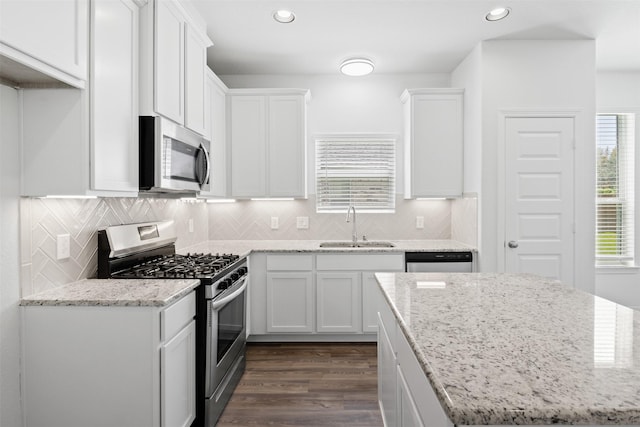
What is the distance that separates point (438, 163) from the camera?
379cm

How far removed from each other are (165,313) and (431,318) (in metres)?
1.18

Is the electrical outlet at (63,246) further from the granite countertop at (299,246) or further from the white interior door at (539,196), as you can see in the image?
the white interior door at (539,196)

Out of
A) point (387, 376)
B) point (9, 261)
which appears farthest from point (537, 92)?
point (9, 261)

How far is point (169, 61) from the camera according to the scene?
7.45 ft

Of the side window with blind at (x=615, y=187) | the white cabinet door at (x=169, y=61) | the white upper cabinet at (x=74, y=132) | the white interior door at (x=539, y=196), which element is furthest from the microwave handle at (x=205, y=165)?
the side window with blind at (x=615, y=187)

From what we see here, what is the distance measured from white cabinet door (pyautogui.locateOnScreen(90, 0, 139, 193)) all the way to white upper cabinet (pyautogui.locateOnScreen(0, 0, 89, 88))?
0.08 metres

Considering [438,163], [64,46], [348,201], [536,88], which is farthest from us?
[348,201]

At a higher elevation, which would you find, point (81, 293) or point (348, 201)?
point (348, 201)

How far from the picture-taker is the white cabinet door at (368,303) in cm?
352

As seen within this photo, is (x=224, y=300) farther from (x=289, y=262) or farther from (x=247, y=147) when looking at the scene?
(x=247, y=147)

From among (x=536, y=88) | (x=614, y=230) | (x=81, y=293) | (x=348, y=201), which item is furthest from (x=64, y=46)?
(x=614, y=230)

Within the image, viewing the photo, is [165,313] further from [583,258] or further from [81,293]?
[583,258]

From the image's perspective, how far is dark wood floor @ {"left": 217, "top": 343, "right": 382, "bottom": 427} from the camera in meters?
2.35

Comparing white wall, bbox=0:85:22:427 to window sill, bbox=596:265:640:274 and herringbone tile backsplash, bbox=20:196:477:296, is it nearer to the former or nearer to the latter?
herringbone tile backsplash, bbox=20:196:477:296
